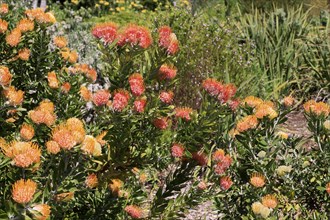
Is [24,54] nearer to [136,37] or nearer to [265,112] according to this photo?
[136,37]

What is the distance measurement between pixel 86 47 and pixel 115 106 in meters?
3.81

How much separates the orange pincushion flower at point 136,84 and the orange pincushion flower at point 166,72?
12 centimetres

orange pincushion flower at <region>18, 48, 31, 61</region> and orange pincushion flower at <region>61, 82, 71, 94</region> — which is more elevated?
orange pincushion flower at <region>18, 48, 31, 61</region>

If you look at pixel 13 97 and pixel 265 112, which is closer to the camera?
pixel 13 97

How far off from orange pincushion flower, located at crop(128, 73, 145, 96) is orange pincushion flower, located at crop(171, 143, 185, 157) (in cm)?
29

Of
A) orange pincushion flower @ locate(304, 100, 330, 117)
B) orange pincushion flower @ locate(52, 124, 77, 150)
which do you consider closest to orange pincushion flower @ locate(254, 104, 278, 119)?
orange pincushion flower @ locate(304, 100, 330, 117)

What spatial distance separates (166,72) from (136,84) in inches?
6.3

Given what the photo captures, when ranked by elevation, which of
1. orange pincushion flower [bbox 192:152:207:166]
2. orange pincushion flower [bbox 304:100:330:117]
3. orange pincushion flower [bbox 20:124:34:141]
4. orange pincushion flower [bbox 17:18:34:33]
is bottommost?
orange pincushion flower [bbox 192:152:207:166]

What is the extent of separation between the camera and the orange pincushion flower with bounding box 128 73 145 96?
2.09m

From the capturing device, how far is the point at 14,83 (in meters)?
2.48

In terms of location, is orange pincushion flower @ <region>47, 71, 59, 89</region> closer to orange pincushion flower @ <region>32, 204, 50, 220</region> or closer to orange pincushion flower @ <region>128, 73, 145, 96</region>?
orange pincushion flower @ <region>128, 73, 145, 96</region>

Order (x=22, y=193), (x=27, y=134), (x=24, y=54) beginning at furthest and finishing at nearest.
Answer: (x=24, y=54)
(x=27, y=134)
(x=22, y=193)

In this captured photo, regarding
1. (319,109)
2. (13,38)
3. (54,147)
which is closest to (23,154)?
(54,147)

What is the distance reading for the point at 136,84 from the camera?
2094mm
